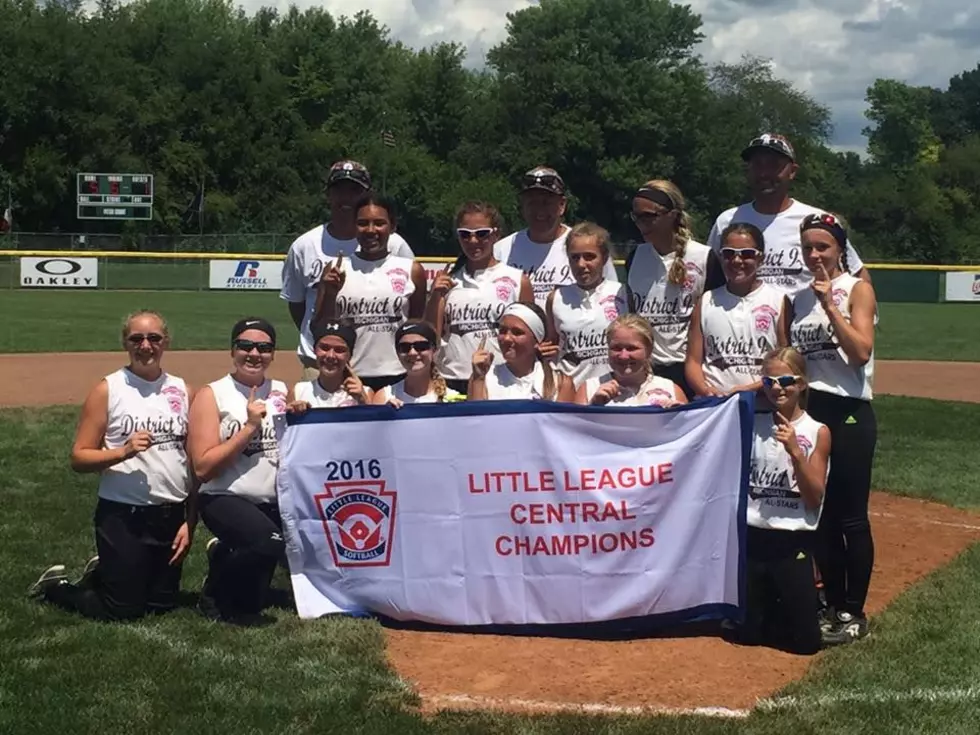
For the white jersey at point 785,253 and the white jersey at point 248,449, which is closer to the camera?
the white jersey at point 248,449

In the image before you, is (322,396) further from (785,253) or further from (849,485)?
(849,485)

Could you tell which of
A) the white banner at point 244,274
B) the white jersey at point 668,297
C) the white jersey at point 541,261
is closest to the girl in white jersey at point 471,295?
the white jersey at point 541,261

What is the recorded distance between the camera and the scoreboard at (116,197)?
39125 mm

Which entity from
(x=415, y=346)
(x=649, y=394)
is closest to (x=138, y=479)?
(x=415, y=346)

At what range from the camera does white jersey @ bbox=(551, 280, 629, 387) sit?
588 cm

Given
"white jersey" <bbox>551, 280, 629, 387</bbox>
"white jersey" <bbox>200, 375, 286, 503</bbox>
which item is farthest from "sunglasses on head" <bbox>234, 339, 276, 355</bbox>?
"white jersey" <bbox>551, 280, 629, 387</bbox>

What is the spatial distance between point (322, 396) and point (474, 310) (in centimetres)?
92

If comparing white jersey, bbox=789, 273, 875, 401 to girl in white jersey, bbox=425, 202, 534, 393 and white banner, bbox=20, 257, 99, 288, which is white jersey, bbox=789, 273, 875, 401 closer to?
girl in white jersey, bbox=425, 202, 534, 393

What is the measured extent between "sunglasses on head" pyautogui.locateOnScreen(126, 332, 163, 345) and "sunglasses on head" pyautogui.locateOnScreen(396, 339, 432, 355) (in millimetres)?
1153

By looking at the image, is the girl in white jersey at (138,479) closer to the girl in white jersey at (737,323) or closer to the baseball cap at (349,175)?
the baseball cap at (349,175)

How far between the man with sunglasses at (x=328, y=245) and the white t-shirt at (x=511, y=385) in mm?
1139

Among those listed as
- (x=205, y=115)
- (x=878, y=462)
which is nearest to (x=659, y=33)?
(x=205, y=115)

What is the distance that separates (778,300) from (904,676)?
1.76 m

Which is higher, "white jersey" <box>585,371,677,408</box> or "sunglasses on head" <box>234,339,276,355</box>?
"sunglasses on head" <box>234,339,276,355</box>
